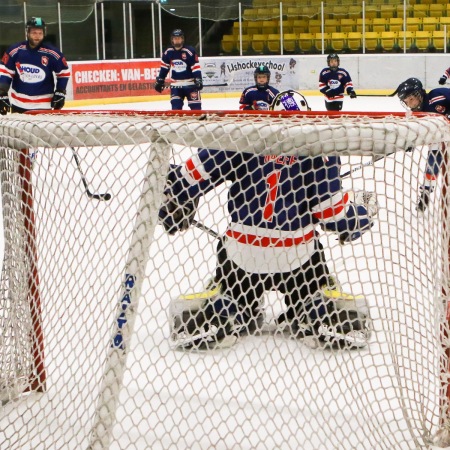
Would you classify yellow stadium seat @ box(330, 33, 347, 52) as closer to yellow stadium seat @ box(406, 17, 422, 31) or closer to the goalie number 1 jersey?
yellow stadium seat @ box(406, 17, 422, 31)

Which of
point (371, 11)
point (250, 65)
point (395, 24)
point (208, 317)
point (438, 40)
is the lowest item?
point (208, 317)

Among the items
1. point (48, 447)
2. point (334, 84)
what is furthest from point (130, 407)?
point (334, 84)

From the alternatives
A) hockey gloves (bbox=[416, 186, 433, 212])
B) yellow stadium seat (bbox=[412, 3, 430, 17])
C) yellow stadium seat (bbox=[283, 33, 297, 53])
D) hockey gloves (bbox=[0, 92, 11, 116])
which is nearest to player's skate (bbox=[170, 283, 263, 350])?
hockey gloves (bbox=[416, 186, 433, 212])

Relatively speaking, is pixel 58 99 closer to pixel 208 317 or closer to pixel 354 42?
pixel 208 317

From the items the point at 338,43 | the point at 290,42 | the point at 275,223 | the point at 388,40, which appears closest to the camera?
the point at 275,223

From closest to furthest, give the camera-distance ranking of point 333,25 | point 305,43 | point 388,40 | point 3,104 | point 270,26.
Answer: point 3,104 → point 388,40 → point 305,43 → point 333,25 → point 270,26

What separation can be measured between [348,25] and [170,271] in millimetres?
12637

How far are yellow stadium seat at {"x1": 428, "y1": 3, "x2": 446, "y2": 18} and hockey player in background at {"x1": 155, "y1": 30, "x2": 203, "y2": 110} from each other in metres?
6.90

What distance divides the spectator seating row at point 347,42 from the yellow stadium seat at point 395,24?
4.9 inches

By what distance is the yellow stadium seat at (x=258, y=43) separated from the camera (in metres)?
13.7

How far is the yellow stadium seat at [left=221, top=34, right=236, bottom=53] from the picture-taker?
1348 centimetres

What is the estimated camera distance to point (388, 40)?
13148 mm

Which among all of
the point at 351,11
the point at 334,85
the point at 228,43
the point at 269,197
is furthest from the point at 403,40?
the point at 269,197

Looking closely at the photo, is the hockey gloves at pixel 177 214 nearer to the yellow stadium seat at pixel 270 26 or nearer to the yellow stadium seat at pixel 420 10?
the yellow stadium seat at pixel 270 26
